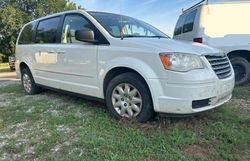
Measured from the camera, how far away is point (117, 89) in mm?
4277

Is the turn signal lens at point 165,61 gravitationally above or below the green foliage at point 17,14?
below

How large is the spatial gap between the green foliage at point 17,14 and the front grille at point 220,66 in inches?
1191

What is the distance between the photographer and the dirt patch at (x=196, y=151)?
316cm

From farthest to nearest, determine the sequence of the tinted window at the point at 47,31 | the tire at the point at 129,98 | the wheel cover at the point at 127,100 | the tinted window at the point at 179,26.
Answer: the tinted window at the point at 179,26 < the tinted window at the point at 47,31 < the wheel cover at the point at 127,100 < the tire at the point at 129,98

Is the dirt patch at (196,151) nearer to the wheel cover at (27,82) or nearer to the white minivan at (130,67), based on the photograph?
the white minivan at (130,67)

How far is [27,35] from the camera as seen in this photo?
686 cm

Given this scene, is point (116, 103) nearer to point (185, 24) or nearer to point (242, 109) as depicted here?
point (242, 109)

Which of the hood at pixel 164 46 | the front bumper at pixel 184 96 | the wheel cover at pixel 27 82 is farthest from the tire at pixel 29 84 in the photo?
the front bumper at pixel 184 96

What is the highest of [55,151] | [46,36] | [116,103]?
[46,36]

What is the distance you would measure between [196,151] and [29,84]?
466 cm

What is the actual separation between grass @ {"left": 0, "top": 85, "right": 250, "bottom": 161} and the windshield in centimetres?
137

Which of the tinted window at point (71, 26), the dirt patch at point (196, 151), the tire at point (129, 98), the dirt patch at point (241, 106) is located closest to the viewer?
the dirt patch at point (196, 151)

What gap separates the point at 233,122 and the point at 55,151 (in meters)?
2.52

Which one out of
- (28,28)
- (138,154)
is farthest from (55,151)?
(28,28)
